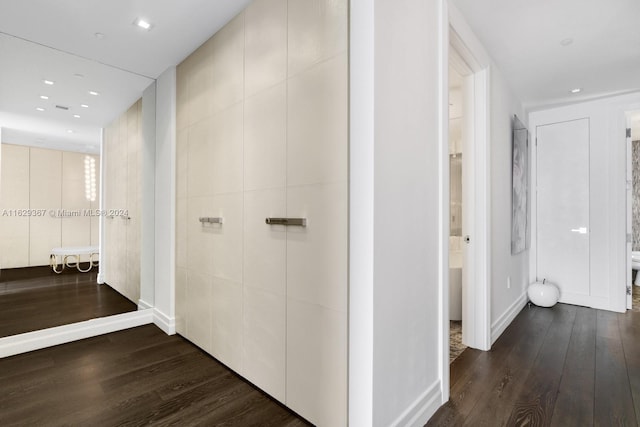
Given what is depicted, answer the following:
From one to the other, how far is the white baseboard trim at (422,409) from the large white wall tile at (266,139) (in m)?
1.31

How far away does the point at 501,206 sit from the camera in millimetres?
2904

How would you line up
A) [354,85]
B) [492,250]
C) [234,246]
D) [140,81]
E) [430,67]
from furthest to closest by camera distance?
[140,81]
[492,250]
[234,246]
[430,67]
[354,85]

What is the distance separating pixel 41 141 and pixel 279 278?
7.30ft

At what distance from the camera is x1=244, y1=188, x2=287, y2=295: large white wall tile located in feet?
5.66

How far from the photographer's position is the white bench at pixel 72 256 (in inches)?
94.5

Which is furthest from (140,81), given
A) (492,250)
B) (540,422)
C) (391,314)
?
(540,422)

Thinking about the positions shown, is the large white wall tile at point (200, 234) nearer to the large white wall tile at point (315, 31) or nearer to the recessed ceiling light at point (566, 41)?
the large white wall tile at point (315, 31)

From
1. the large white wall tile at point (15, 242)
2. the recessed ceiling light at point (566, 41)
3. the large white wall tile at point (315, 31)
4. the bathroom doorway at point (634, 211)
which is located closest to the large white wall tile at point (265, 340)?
the large white wall tile at point (315, 31)

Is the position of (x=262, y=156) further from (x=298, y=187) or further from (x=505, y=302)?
(x=505, y=302)

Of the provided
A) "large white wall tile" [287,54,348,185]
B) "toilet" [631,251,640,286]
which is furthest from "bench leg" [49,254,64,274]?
"toilet" [631,251,640,286]

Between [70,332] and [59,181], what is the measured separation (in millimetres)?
1222

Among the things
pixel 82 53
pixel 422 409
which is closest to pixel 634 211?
pixel 422 409

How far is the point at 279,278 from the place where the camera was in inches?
68.2

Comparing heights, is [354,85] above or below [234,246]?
above
